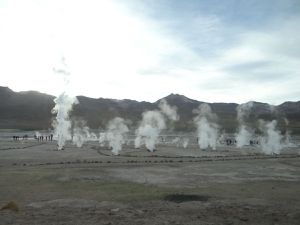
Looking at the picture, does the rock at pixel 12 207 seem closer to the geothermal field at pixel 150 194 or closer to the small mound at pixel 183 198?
the geothermal field at pixel 150 194

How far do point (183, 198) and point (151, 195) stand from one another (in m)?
1.79

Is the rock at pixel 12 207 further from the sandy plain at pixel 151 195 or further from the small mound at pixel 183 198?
the small mound at pixel 183 198

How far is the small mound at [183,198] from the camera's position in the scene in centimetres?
2083

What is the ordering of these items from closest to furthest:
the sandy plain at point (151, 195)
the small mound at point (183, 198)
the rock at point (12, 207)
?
the sandy plain at point (151, 195), the rock at point (12, 207), the small mound at point (183, 198)

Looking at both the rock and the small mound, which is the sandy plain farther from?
the rock

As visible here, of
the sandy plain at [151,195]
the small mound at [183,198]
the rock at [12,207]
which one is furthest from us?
the small mound at [183,198]

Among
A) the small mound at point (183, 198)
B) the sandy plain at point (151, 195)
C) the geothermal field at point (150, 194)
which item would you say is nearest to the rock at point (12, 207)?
the geothermal field at point (150, 194)

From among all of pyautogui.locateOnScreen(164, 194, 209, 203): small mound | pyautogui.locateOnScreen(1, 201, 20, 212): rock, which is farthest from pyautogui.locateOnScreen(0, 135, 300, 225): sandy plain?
pyautogui.locateOnScreen(1, 201, 20, 212): rock

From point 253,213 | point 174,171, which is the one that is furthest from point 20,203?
point 174,171

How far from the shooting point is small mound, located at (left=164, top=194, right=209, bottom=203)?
68.3ft

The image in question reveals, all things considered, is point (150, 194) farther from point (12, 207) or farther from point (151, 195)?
point (12, 207)

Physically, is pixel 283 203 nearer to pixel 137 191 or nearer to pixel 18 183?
pixel 137 191

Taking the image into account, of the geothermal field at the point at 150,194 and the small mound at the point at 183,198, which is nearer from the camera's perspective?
the geothermal field at the point at 150,194

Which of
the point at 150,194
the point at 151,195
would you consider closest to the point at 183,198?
the point at 151,195
